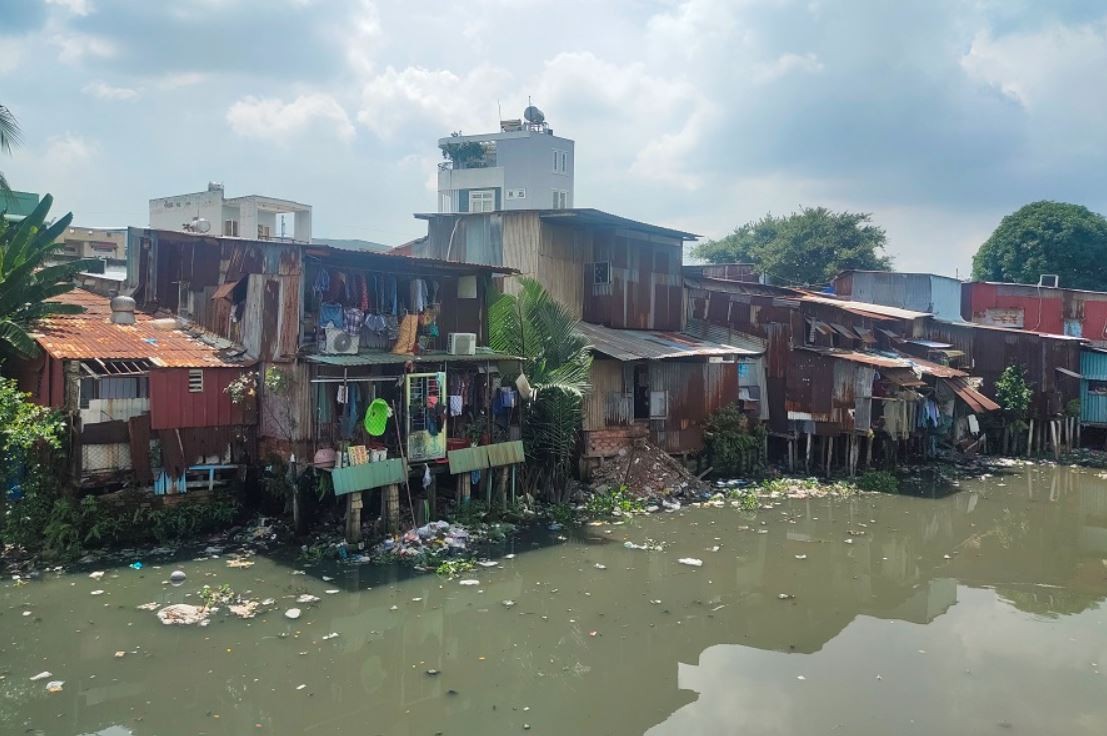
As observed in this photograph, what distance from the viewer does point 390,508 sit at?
12742 millimetres

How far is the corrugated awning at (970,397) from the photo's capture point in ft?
67.9

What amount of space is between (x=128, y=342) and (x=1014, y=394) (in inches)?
907

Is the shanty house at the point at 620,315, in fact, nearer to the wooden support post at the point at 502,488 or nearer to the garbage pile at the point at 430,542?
the wooden support post at the point at 502,488

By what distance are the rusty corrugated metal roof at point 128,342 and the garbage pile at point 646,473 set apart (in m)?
7.52

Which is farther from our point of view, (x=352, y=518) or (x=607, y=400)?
(x=607, y=400)

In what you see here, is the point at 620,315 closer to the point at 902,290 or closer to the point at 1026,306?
the point at 902,290

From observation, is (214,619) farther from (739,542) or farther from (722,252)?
(722,252)

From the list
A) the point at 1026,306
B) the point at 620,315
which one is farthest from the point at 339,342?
the point at 1026,306

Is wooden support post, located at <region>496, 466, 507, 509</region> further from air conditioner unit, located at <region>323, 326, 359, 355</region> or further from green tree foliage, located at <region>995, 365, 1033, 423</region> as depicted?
green tree foliage, located at <region>995, 365, 1033, 423</region>

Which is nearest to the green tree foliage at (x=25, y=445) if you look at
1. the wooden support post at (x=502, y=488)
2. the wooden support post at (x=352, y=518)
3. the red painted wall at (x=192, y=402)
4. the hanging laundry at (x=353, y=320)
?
the red painted wall at (x=192, y=402)

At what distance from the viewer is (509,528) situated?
13789 mm

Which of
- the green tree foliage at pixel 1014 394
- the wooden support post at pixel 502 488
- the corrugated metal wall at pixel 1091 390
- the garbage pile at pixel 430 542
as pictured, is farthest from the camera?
the corrugated metal wall at pixel 1091 390

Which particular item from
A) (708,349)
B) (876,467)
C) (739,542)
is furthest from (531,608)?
(876,467)

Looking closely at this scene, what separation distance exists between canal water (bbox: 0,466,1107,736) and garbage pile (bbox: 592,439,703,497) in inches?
114
